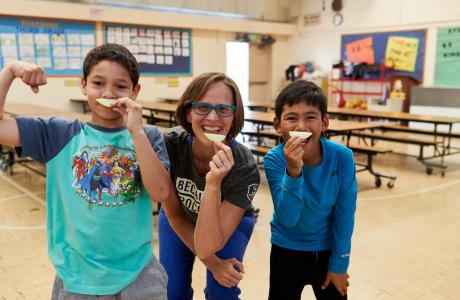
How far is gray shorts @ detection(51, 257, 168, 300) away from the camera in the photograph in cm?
122

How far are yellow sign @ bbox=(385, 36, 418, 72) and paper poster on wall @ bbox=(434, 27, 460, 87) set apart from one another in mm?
524

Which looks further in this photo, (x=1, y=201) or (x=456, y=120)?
(x=456, y=120)

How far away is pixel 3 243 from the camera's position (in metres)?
3.19

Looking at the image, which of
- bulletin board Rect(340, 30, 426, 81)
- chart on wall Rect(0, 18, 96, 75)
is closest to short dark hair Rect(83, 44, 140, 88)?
chart on wall Rect(0, 18, 96, 75)

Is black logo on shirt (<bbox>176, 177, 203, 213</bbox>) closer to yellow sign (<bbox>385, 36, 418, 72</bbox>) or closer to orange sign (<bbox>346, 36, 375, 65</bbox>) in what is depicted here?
yellow sign (<bbox>385, 36, 418, 72</bbox>)

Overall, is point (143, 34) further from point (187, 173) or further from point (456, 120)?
point (187, 173)

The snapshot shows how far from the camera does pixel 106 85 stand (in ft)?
4.18

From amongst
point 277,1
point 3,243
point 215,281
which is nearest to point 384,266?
point 215,281

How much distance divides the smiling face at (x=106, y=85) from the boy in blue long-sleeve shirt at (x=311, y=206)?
23.2 inches

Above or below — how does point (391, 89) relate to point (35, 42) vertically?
below

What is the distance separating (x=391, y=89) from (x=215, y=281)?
8.78m

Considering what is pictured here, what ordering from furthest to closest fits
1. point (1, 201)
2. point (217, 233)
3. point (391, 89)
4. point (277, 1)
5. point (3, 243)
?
point (277, 1) → point (391, 89) → point (1, 201) → point (3, 243) → point (217, 233)

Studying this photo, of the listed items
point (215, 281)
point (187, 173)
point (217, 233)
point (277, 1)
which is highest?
point (277, 1)

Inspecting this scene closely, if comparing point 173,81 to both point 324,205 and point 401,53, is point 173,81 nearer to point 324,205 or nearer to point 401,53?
point 401,53
